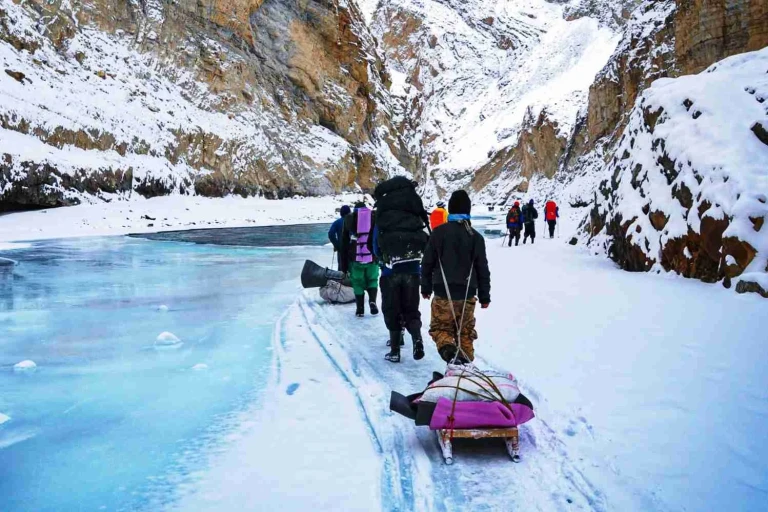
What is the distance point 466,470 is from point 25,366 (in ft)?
13.6

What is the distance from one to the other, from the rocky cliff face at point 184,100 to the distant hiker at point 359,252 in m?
23.9

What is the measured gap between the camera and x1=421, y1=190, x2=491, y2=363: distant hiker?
448 cm

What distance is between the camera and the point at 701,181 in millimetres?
8078

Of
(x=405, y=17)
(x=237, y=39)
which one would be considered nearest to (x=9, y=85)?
(x=237, y=39)

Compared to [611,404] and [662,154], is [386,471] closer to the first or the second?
[611,404]

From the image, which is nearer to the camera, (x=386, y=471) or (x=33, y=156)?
(x=386, y=471)

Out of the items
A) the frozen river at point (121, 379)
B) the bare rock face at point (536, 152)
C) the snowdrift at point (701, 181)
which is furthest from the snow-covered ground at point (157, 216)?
the bare rock face at point (536, 152)

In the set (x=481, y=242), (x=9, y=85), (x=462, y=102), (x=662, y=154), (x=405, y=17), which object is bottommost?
(x=481, y=242)

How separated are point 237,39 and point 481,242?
49.2 m

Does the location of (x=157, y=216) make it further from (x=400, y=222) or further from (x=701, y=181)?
(x=400, y=222)

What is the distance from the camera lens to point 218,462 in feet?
10.3

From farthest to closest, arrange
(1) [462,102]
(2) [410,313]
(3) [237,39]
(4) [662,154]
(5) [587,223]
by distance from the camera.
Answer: (1) [462,102]
(3) [237,39]
(5) [587,223]
(4) [662,154]
(2) [410,313]

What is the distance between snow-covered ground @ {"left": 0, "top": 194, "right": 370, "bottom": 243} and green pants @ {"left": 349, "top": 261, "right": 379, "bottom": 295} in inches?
592

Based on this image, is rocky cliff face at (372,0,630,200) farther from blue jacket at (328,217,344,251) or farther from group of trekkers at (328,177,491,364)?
group of trekkers at (328,177,491,364)
